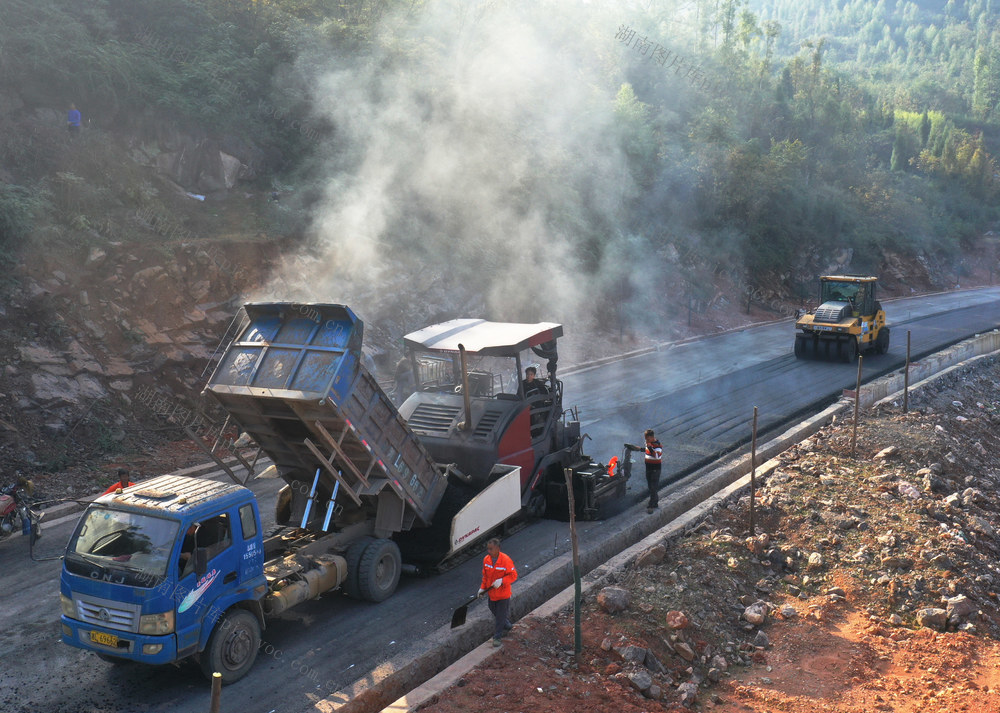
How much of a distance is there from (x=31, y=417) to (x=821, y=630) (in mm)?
13107

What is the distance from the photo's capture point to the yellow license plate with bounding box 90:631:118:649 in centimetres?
663

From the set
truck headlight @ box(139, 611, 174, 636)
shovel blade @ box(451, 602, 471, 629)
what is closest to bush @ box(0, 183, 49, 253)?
truck headlight @ box(139, 611, 174, 636)

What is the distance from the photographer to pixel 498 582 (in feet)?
25.5

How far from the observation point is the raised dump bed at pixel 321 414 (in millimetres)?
7977

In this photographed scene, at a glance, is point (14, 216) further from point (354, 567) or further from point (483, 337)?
point (354, 567)

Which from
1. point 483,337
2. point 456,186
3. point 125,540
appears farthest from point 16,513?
point 456,186

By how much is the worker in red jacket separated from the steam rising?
12860 mm

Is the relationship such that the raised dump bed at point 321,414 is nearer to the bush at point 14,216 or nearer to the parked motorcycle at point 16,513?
the parked motorcycle at point 16,513

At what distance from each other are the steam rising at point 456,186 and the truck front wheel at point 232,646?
42.2ft

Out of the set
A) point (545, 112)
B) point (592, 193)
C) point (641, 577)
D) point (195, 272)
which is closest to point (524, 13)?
point (545, 112)

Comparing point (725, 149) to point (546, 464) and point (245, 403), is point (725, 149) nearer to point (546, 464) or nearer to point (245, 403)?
point (546, 464)

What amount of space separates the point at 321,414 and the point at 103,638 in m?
2.71

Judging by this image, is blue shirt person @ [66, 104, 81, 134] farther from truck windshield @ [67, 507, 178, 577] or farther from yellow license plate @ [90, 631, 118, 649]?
yellow license plate @ [90, 631, 118, 649]

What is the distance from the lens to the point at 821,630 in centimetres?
880
